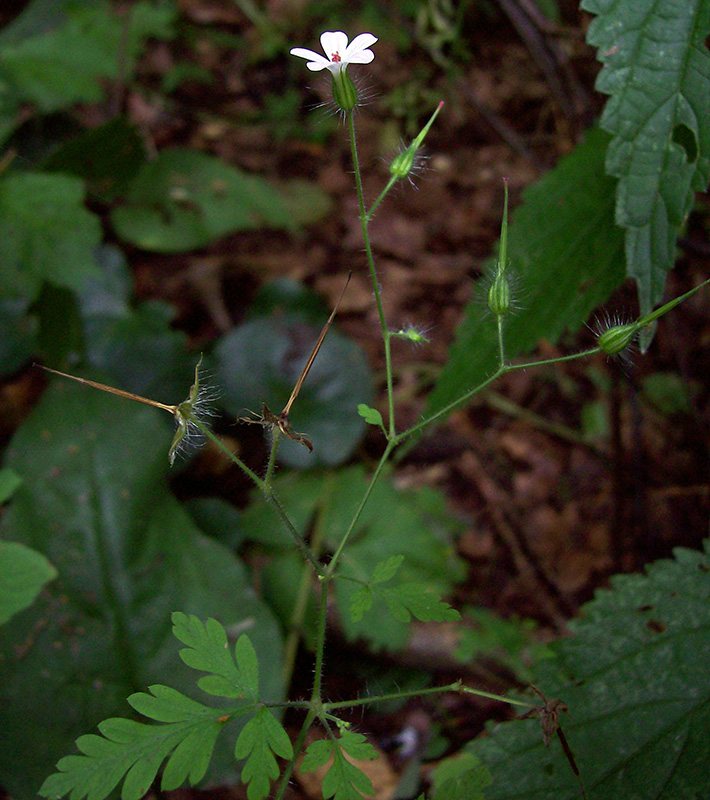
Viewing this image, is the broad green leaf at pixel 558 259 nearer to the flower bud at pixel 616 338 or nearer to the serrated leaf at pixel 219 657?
the flower bud at pixel 616 338

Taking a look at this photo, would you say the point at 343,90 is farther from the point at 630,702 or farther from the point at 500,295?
the point at 630,702

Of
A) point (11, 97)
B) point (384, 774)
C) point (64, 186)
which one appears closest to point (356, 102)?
point (64, 186)

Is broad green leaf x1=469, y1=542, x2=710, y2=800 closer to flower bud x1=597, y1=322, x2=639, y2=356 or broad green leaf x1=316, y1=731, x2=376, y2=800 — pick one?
broad green leaf x1=316, y1=731, x2=376, y2=800

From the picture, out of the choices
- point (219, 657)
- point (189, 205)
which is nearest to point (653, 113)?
point (219, 657)

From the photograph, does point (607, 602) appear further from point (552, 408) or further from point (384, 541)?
point (552, 408)

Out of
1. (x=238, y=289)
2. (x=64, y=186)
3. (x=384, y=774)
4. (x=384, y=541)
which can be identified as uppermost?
(x=64, y=186)

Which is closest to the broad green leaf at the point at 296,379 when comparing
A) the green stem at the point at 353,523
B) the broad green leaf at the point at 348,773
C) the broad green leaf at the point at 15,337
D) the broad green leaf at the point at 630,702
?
the broad green leaf at the point at 15,337
